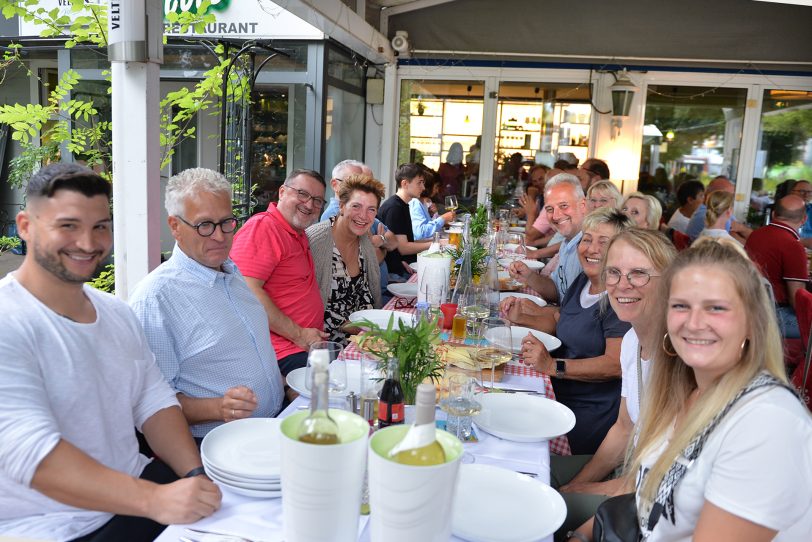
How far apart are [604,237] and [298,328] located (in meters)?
1.54

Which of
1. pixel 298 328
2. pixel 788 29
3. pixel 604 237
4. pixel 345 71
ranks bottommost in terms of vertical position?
pixel 298 328

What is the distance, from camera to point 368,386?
5.43 ft

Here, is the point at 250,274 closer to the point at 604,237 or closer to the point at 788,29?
the point at 604,237

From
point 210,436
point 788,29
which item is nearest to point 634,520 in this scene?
point 210,436

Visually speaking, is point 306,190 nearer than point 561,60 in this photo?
Yes

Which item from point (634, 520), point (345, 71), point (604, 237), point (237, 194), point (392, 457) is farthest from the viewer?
point (345, 71)

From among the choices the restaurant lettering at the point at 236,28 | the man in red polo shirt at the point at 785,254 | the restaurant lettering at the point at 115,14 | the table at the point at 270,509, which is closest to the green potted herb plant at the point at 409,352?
the table at the point at 270,509

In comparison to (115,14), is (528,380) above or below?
below

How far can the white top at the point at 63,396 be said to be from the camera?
54.4 inches

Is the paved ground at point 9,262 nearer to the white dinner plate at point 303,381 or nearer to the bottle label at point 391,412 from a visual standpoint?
the white dinner plate at point 303,381

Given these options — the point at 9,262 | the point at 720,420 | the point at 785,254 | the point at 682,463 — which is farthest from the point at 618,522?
the point at 9,262

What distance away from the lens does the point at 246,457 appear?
5.11 feet

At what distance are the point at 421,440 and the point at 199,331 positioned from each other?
4.51 ft

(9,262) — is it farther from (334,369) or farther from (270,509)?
(270,509)
